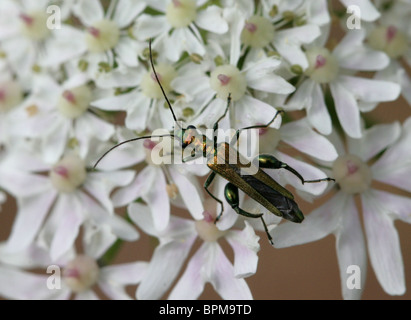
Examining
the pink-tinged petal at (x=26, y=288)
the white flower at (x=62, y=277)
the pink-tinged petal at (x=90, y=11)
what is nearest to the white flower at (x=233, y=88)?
the pink-tinged petal at (x=90, y=11)

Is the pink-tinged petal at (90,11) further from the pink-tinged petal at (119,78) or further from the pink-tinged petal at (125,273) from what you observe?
the pink-tinged petal at (125,273)

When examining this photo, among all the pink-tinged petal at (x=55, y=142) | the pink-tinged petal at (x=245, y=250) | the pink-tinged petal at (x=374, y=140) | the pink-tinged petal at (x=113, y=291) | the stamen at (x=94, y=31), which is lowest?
the pink-tinged petal at (x=245, y=250)

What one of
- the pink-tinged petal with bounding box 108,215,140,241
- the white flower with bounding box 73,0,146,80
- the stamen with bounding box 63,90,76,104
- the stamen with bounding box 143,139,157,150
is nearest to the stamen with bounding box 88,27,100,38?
the white flower with bounding box 73,0,146,80

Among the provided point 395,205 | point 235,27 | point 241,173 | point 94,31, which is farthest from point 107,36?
point 395,205

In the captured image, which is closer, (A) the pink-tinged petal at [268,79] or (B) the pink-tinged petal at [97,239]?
(A) the pink-tinged petal at [268,79]

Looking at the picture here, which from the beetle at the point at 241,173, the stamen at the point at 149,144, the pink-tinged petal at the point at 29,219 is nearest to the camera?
the beetle at the point at 241,173
